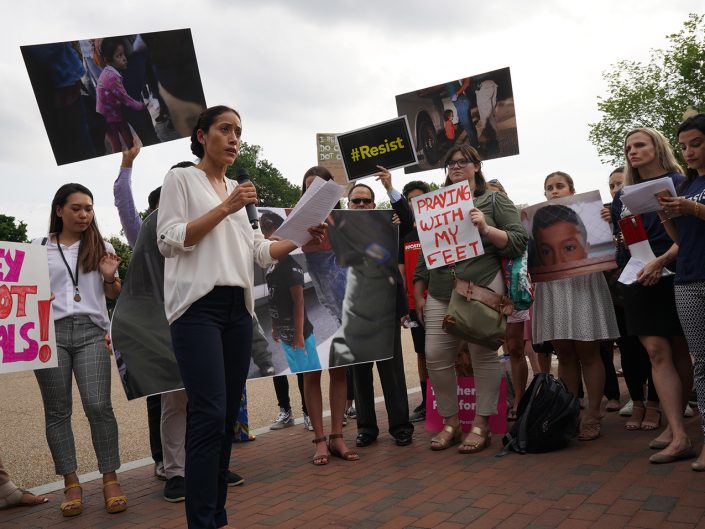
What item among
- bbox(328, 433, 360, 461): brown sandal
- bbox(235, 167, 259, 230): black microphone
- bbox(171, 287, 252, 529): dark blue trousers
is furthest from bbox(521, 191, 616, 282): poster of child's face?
bbox(171, 287, 252, 529): dark blue trousers

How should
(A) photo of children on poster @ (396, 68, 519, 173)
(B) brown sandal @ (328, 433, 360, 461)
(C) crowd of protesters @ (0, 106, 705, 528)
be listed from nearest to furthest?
(C) crowd of protesters @ (0, 106, 705, 528)
(B) brown sandal @ (328, 433, 360, 461)
(A) photo of children on poster @ (396, 68, 519, 173)

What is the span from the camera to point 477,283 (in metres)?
4.92

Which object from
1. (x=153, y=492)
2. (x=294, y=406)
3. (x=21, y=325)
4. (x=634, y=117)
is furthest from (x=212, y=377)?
(x=634, y=117)

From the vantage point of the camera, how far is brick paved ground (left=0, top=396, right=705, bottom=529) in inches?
132

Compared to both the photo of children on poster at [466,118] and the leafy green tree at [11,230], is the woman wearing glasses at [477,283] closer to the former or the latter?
the photo of children on poster at [466,118]

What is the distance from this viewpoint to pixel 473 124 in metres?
6.36

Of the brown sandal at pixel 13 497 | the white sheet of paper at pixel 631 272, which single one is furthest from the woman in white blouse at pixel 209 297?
the white sheet of paper at pixel 631 272

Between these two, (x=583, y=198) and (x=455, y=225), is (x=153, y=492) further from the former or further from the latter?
(x=583, y=198)

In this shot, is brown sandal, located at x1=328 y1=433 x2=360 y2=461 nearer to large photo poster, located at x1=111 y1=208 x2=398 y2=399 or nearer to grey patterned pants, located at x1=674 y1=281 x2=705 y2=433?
large photo poster, located at x1=111 y1=208 x2=398 y2=399

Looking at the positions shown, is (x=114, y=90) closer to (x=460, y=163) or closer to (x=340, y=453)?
(x=460, y=163)

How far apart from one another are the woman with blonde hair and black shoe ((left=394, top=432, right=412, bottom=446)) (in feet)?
6.12

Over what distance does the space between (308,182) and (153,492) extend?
8.47 ft

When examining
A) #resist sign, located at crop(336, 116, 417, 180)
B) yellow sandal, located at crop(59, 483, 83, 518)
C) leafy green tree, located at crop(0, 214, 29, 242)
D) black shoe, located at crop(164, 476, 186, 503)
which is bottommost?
black shoe, located at crop(164, 476, 186, 503)

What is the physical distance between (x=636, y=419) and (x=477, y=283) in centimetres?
174
